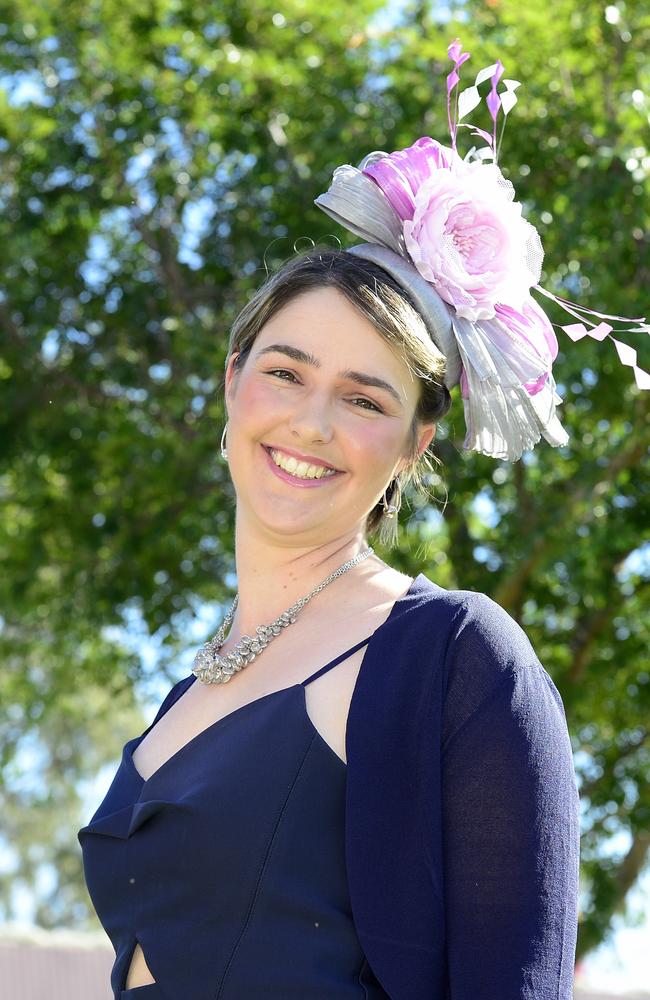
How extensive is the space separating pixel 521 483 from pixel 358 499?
365 centimetres

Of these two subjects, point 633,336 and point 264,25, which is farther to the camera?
point 264,25

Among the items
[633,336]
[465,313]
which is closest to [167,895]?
[465,313]

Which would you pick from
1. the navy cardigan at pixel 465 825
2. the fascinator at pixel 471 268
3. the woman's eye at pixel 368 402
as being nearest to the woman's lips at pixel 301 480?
the woman's eye at pixel 368 402

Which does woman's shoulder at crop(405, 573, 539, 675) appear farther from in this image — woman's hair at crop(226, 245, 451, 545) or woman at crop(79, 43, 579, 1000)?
woman's hair at crop(226, 245, 451, 545)

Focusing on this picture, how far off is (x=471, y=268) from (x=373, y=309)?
23 centimetres

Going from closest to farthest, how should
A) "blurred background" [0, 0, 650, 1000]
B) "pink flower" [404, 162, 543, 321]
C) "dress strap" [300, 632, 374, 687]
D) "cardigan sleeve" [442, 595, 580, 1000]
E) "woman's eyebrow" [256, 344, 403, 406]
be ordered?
"cardigan sleeve" [442, 595, 580, 1000], "dress strap" [300, 632, 374, 687], "woman's eyebrow" [256, 344, 403, 406], "pink flower" [404, 162, 543, 321], "blurred background" [0, 0, 650, 1000]

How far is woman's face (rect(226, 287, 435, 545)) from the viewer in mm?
2191

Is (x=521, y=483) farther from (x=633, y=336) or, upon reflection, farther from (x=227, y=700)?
(x=227, y=700)

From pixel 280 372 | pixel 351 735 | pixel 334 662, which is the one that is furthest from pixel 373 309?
pixel 351 735

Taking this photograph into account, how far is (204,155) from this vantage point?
6379mm

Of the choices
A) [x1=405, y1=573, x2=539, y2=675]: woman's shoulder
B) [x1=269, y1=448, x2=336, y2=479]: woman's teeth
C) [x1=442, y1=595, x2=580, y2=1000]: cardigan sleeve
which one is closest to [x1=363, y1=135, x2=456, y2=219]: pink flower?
[x1=269, y1=448, x2=336, y2=479]: woman's teeth

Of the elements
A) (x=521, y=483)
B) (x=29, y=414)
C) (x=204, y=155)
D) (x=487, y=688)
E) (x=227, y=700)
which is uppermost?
(x=487, y=688)

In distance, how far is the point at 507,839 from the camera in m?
1.74

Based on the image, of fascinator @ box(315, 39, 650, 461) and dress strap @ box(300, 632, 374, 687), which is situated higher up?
fascinator @ box(315, 39, 650, 461)
